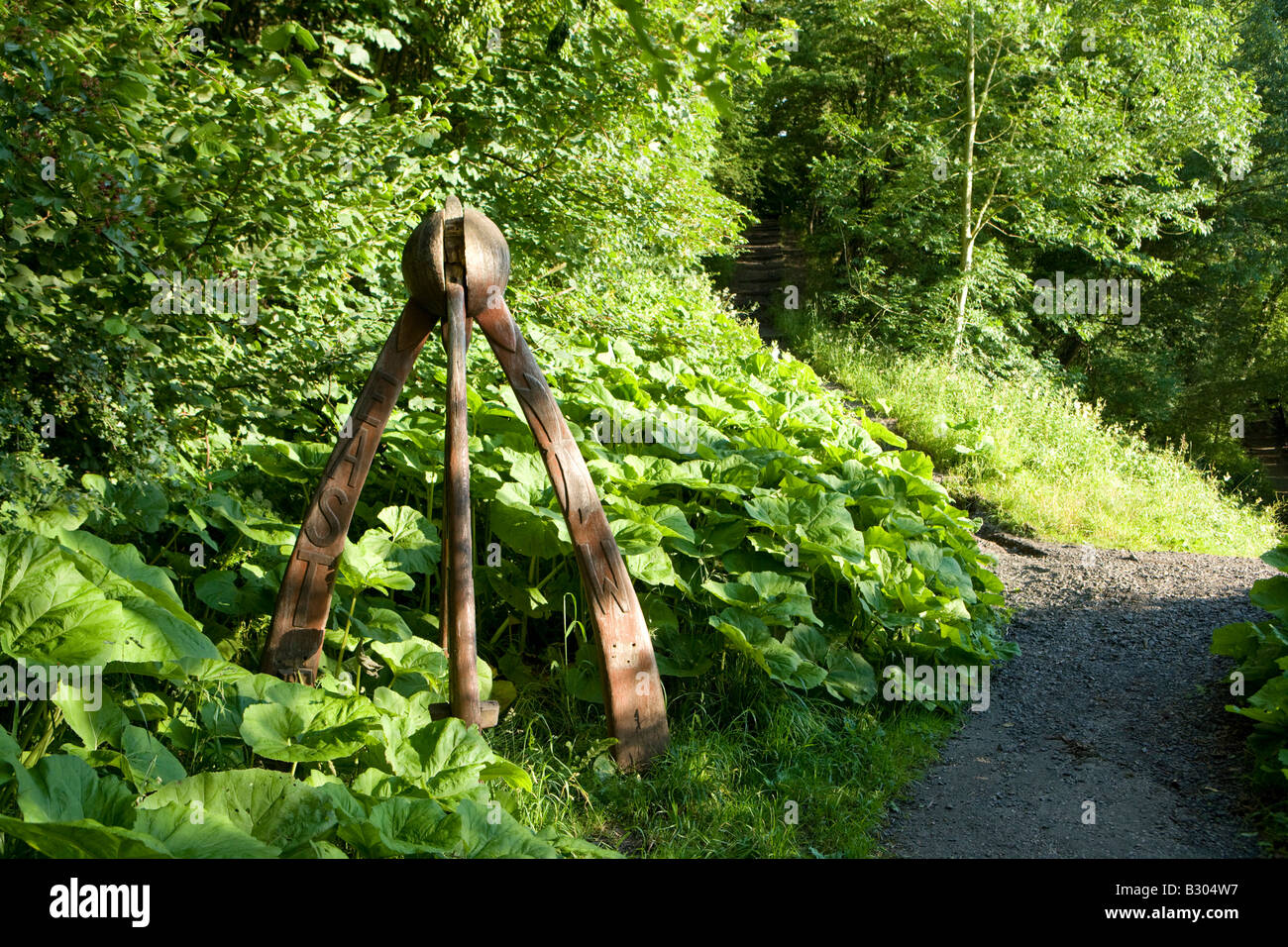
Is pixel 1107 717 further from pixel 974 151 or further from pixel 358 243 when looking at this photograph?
pixel 974 151

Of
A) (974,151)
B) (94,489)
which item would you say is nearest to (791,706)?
(94,489)

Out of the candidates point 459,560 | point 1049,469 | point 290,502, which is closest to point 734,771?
point 459,560

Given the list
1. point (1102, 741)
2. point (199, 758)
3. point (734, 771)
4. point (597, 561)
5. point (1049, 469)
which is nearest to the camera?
point (199, 758)

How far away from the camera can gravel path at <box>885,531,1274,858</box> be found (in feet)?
12.3

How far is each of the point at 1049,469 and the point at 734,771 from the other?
7.62 metres

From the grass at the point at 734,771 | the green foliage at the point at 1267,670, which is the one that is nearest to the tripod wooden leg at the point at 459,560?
the grass at the point at 734,771

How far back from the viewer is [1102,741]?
4.59 meters

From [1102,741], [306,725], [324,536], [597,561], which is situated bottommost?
[1102,741]

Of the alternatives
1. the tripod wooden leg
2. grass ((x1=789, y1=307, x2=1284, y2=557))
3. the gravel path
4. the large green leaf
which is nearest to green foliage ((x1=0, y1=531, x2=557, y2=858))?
the large green leaf

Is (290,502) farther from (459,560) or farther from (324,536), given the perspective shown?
(459,560)

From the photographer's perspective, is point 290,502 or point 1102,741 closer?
point 1102,741
